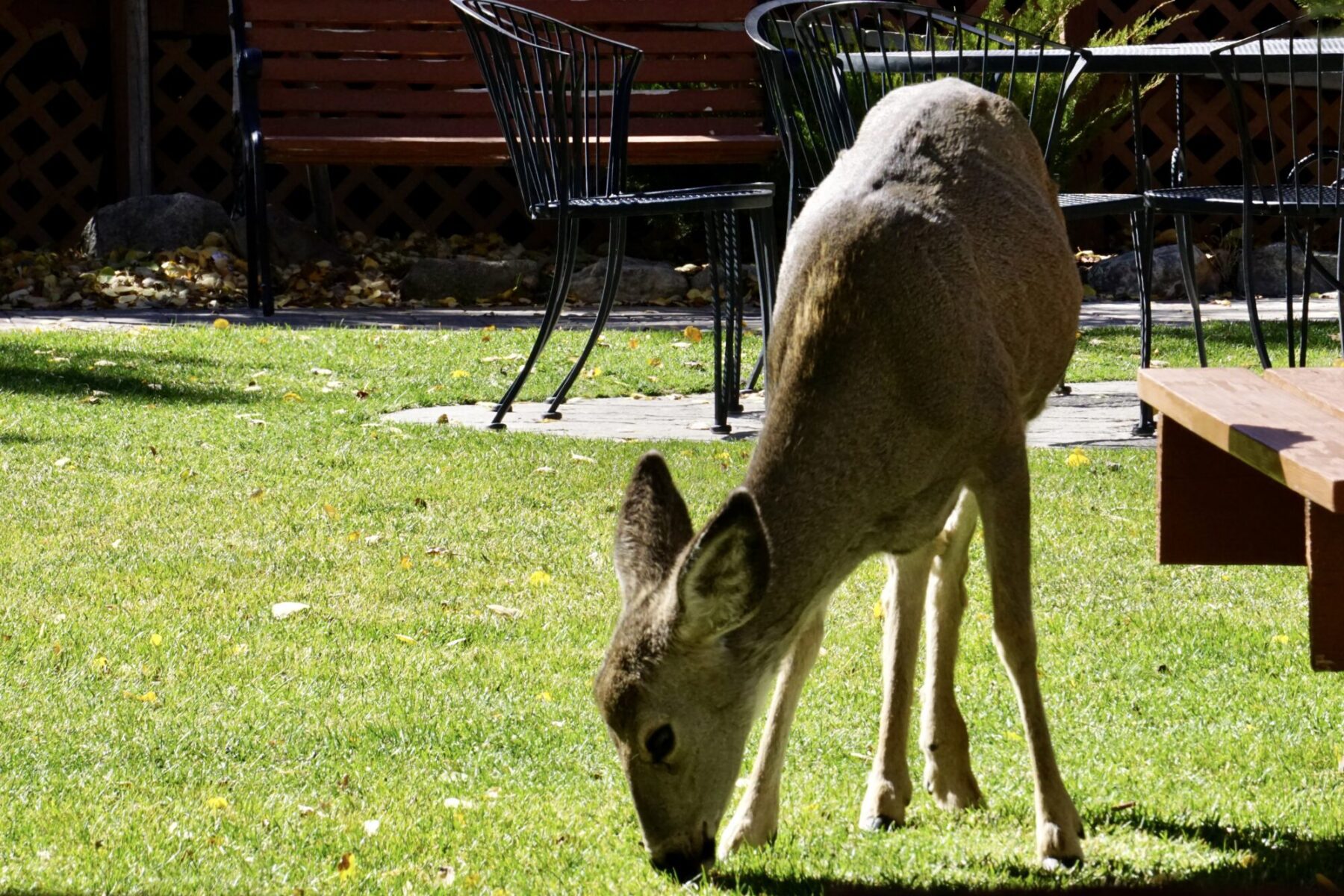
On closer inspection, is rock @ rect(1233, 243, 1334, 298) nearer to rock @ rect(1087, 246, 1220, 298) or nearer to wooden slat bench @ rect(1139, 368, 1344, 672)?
rock @ rect(1087, 246, 1220, 298)

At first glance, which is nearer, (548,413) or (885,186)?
(885,186)

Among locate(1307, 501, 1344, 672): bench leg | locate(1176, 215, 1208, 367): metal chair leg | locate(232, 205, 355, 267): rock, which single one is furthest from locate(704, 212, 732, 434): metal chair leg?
locate(232, 205, 355, 267): rock

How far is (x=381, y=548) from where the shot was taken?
19.0 feet

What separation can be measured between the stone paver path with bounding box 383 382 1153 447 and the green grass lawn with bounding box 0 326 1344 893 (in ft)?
1.08

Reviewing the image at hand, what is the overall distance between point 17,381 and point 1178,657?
601 cm

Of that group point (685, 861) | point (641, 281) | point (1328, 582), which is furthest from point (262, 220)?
point (1328, 582)

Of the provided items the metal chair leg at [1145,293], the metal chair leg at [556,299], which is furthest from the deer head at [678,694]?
the metal chair leg at [1145,293]

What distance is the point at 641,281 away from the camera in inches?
504

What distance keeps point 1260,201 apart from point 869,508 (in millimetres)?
4106

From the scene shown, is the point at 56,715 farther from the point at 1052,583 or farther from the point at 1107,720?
the point at 1052,583

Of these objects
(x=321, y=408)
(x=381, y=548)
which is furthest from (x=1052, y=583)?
(x=321, y=408)

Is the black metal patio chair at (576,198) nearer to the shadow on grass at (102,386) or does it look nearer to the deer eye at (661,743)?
the shadow on grass at (102,386)

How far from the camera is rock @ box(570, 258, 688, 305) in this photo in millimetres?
12578

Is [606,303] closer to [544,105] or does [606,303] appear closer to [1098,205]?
[544,105]
